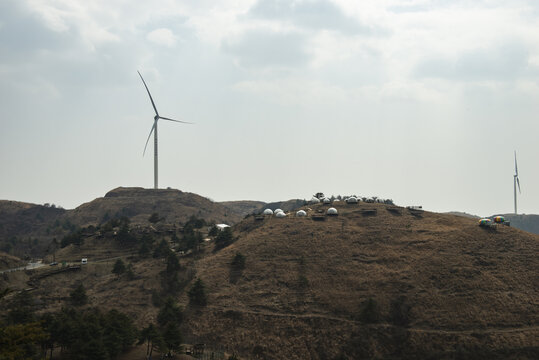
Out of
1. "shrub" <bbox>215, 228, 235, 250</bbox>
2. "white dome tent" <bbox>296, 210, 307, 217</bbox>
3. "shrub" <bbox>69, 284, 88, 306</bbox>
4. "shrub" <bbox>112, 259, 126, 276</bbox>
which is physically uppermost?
"white dome tent" <bbox>296, 210, 307, 217</bbox>

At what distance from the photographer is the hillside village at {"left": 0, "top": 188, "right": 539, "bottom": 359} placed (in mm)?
73500

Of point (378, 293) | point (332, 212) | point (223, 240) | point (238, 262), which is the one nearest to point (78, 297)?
point (238, 262)

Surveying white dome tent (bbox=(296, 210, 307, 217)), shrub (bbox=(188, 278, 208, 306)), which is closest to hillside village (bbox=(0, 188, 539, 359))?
shrub (bbox=(188, 278, 208, 306))

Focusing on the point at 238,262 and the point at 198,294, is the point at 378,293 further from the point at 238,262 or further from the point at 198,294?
the point at 198,294

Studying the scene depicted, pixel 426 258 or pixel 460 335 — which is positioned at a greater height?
pixel 426 258

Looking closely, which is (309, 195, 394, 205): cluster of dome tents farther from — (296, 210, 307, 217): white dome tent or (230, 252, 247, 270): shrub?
(230, 252, 247, 270): shrub

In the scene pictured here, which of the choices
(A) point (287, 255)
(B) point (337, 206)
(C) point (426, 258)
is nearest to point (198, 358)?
(A) point (287, 255)

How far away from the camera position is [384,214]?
12288cm

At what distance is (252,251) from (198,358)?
1502 inches

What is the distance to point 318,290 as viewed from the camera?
8781 centimetres

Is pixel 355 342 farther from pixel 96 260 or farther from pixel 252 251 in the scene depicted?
pixel 96 260

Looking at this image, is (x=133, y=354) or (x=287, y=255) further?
(x=287, y=255)

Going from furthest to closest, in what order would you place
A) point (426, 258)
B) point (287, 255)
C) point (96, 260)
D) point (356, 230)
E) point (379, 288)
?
point (96, 260), point (356, 230), point (287, 255), point (426, 258), point (379, 288)

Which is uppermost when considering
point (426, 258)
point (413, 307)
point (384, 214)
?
point (384, 214)
